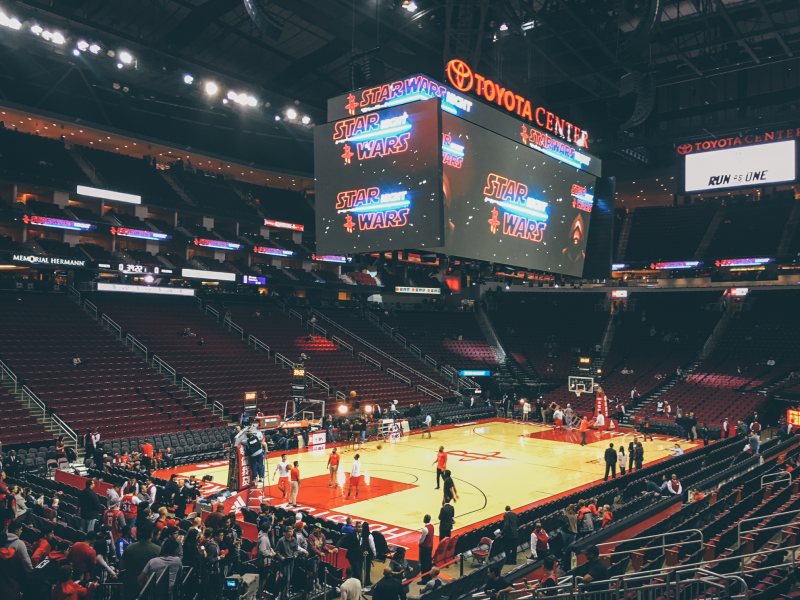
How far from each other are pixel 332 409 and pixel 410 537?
718 inches

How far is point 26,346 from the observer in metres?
28.4

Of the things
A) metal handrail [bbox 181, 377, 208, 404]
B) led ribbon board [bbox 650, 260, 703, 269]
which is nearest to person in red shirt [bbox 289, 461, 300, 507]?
metal handrail [bbox 181, 377, 208, 404]

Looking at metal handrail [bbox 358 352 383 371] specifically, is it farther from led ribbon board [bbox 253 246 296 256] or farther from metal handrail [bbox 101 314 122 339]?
metal handrail [bbox 101 314 122 339]

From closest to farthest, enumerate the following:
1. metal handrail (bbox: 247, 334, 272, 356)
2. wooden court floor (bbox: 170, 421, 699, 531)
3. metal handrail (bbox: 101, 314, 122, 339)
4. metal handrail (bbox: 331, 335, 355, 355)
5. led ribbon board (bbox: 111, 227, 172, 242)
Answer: wooden court floor (bbox: 170, 421, 699, 531)
metal handrail (bbox: 101, 314, 122, 339)
led ribbon board (bbox: 111, 227, 172, 242)
metal handrail (bbox: 247, 334, 272, 356)
metal handrail (bbox: 331, 335, 355, 355)

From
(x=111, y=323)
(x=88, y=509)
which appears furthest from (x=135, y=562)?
(x=111, y=323)

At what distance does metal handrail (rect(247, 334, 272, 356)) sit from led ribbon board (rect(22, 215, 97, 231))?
10747 millimetres

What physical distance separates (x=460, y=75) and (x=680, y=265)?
39.3 metres

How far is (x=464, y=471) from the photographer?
2430 cm

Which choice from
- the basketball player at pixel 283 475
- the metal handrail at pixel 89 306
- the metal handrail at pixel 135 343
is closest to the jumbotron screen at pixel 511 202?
the basketball player at pixel 283 475

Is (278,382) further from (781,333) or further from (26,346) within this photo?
(781,333)

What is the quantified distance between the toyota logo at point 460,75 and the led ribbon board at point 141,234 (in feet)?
95.4

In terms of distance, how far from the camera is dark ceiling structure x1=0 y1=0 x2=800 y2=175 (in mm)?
22984

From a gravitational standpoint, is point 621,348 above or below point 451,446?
above

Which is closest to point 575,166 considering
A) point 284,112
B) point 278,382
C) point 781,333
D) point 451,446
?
point 451,446
